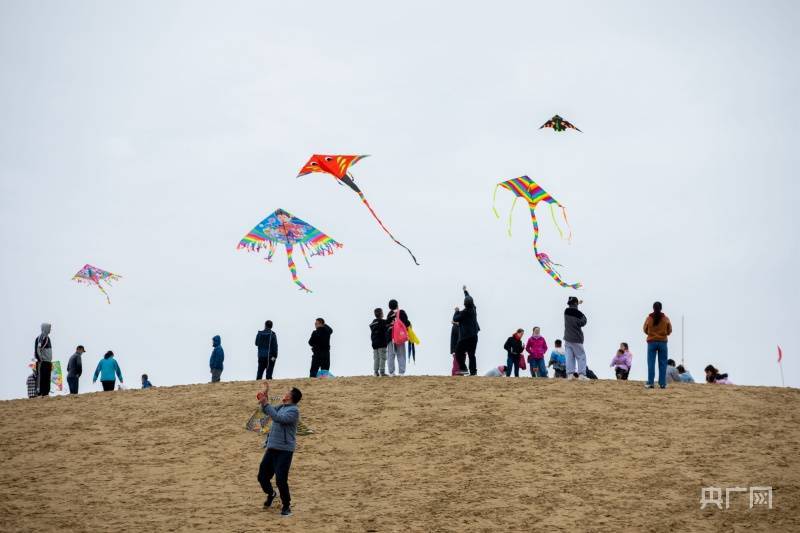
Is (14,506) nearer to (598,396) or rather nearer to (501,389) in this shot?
(501,389)

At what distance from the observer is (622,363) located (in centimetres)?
2427

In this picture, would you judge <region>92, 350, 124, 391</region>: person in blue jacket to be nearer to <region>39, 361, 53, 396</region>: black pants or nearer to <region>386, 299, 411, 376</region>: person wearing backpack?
<region>39, 361, 53, 396</region>: black pants

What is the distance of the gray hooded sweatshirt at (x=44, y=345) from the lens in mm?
22469

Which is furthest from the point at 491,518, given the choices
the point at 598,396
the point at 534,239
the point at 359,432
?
the point at 534,239

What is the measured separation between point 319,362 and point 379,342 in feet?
6.71

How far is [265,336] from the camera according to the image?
23531 mm

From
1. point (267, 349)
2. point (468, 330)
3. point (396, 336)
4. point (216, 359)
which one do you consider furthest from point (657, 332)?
point (216, 359)

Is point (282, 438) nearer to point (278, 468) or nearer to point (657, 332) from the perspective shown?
point (278, 468)

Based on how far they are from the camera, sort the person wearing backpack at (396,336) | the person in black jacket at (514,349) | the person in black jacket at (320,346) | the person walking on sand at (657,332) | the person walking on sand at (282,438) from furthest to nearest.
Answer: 1. the person in black jacket at (514,349)
2. the person in black jacket at (320,346)
3. the person wearing backpack at (396,336)
4. the person walking on sand at (657,332)
5. the person walking on sand at (282,438)

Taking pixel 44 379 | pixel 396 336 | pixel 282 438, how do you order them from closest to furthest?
pixel 282 438
pixel 396 336
pixel 44 379

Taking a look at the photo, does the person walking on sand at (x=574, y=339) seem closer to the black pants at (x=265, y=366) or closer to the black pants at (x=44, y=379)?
the black pants at (x=265, y=366)

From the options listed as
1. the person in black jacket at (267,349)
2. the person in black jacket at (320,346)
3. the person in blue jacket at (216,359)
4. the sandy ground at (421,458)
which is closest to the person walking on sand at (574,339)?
the sandy ground at (421,458)

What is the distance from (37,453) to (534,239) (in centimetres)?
1378

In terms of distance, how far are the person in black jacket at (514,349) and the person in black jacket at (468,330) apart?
5.13 ft
